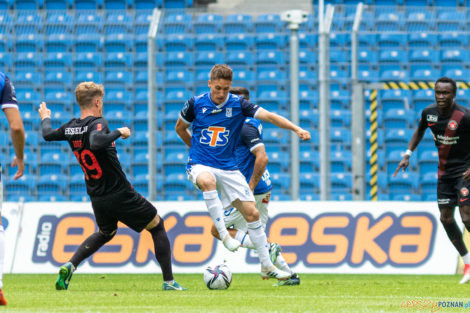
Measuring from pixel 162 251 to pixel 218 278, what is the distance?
56 cm

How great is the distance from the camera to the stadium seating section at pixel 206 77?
1364 cm

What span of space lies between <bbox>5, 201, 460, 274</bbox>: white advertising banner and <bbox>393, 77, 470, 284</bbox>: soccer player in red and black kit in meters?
2.17

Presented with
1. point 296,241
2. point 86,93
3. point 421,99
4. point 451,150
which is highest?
point 86,93

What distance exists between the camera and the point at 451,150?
30.5 feet

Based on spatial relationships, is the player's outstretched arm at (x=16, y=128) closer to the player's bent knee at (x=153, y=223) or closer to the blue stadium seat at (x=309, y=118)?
the player's bent knee at (x=153, y=223)

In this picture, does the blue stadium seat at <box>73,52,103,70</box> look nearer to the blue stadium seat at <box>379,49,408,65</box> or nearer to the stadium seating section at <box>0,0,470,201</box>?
the stadium seating section at <box>0,0,470,201</box>

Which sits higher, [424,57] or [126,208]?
[424,57]

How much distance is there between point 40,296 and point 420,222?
6231 mm

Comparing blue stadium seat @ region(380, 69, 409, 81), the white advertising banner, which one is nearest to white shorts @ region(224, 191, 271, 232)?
the white advertising banner

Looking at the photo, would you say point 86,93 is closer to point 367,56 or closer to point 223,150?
point 223,150

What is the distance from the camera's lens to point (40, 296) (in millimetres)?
6980

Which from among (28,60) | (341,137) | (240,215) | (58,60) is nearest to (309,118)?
(341,137)

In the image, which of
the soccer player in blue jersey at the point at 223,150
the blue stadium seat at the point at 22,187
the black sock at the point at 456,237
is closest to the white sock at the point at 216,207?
the soccer player in blue jersey at the point at 223,150

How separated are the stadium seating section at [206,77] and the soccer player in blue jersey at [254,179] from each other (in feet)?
12.9
